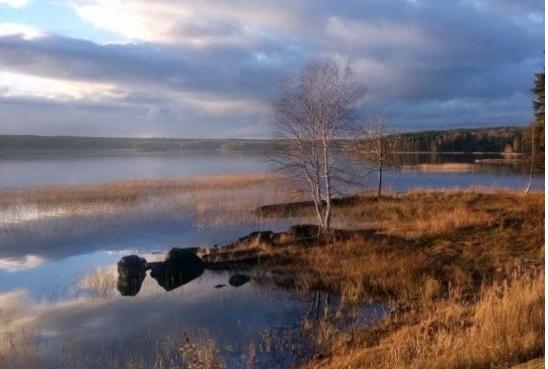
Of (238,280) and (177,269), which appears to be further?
(177,269)

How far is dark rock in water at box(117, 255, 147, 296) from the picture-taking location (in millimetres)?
17005

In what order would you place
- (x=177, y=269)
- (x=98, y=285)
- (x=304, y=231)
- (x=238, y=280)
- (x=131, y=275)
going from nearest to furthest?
(x=98, y=285) < (x=238, y=280) < (x=131, y=275) < (x=177, y=269) < (x=304, y=231)

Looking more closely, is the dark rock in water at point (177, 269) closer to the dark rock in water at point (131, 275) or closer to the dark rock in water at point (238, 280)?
the dark rock in water at point (131, 275)

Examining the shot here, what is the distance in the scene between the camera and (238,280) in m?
17.6

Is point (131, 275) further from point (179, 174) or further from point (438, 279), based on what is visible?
point (179, 174)

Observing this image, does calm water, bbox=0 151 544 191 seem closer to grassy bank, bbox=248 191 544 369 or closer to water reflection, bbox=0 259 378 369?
grassy bank, bbox=248 191 544 369

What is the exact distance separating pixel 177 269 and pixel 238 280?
2.31 meters

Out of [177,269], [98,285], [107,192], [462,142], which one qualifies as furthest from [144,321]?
[462,142]

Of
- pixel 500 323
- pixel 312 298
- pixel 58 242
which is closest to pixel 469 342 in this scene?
pixel 500 323

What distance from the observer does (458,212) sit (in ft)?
81.2

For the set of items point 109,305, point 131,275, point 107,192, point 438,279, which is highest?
point 107,192

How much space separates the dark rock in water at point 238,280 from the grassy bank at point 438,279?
2.77 feet

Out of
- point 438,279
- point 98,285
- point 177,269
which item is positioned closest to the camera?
point 438,279

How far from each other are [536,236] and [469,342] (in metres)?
11.9
